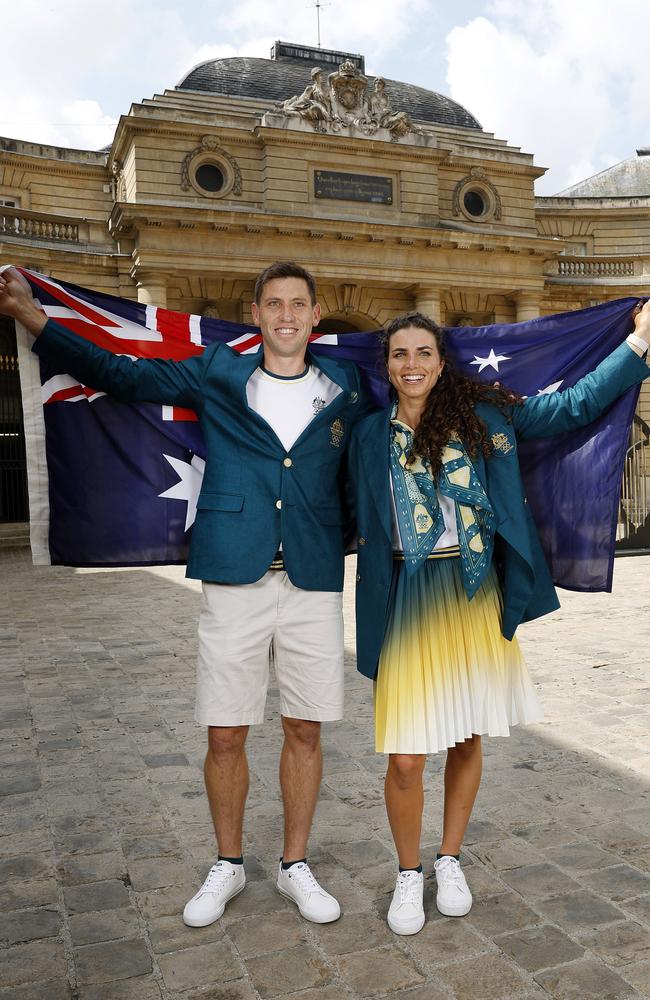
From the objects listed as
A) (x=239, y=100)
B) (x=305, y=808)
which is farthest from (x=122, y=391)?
(x=239, y=100)

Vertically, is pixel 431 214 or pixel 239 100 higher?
pixel 239 100

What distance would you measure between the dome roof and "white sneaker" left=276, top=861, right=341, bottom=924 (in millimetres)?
27887

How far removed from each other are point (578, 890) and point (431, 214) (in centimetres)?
2569

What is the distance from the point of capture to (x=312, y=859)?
3.66 metres

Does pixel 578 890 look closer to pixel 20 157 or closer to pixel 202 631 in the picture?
pixel 202 631

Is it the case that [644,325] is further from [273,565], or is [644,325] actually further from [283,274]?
[273,565]

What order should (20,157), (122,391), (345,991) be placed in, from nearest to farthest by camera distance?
(345,991) → (122,391) → (20,157)

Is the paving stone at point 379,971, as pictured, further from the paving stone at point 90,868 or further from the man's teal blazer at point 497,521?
the paving stone at point 90,868

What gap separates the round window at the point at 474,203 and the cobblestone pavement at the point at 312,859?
24204 mm

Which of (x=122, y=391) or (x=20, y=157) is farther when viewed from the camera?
(x=20, y=157)

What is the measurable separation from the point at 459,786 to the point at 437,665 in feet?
1.64

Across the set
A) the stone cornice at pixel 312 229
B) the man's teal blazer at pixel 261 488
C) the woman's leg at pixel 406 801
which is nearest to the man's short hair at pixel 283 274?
the man's teal blazer at pixel 261 488

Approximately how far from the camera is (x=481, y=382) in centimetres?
338

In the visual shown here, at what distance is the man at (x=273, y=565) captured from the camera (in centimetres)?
321
